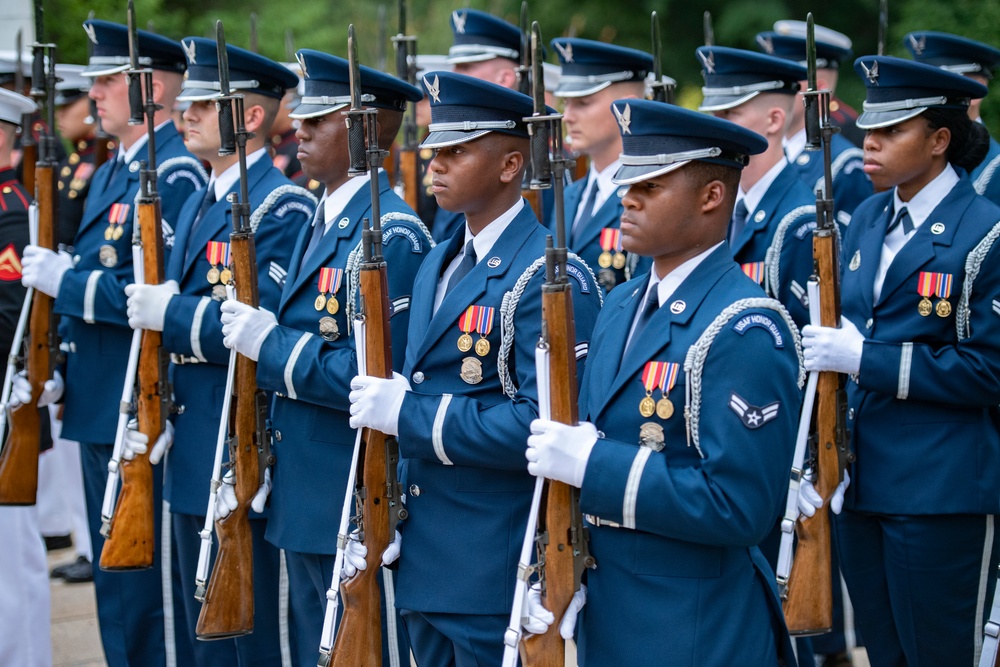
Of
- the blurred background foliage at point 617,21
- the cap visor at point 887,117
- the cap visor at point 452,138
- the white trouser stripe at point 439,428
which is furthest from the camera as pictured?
the blurred background foliage at point 617,21

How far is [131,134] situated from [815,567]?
3.80 meters

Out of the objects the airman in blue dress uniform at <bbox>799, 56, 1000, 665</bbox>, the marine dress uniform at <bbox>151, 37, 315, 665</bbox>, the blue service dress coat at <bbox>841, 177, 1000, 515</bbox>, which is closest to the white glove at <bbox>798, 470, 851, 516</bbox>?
the airman in blue dress uniform at <bbox>799, 56, 1000, 665</bbox>

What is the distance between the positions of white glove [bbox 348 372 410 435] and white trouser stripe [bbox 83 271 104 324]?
213 centimetres

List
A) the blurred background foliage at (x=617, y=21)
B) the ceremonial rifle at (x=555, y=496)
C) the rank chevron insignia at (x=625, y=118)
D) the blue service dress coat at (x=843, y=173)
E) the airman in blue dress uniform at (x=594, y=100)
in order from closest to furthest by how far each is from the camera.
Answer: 1. the ceremonial rifle at (x=555, y=496)
2. the rank chevron insignia at (x=625, y=118)
3. the airman in blue dress uniform at (x=594, y=100)
4. the blue service dress coat at (x=843, y=173)
5. the blurred background foliage at (x=617, y=21)

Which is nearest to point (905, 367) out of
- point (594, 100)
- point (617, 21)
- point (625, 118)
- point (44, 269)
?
point (625, 118)

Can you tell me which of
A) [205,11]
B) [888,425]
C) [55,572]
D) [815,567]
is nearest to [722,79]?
[888,425]

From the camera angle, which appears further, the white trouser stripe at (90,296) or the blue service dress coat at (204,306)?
the white trouser stripe at (90,296)

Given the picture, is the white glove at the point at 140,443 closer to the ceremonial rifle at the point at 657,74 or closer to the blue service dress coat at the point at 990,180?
the ceremonial rifle at the point at 657,74

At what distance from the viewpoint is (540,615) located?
348 cm

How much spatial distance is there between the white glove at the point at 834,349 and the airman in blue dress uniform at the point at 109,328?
2858mm

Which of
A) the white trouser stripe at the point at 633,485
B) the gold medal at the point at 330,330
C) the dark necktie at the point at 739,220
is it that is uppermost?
the dark necktie at the point at 739,220

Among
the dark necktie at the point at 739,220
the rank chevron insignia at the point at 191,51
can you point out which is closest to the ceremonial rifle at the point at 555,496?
the dark necktie at the point at 739,220

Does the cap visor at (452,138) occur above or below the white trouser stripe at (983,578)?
above

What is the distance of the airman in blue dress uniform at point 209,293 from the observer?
5.21 m
